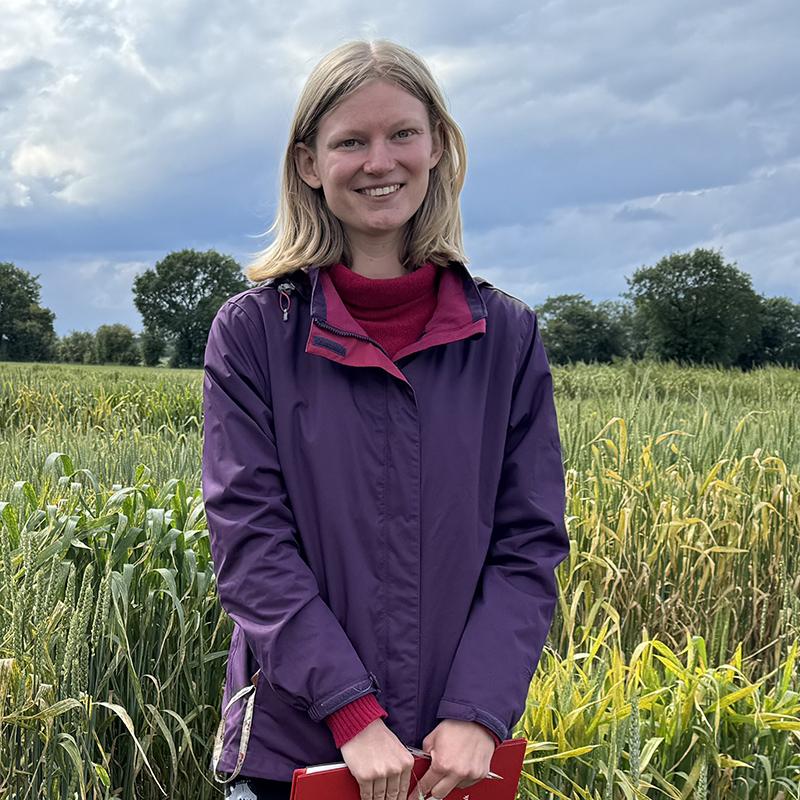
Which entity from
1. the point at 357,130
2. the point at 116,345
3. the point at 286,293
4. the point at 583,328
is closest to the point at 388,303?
the point at 286,293

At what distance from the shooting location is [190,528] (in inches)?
94.0

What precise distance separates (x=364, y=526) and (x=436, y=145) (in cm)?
72

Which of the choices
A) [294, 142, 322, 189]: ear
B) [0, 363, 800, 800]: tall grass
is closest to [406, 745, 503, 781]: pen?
[0, 363, 800, 800]: tall grass

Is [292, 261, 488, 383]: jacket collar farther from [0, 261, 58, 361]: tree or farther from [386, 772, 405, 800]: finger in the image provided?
[0, 261, 58, 361]: tree

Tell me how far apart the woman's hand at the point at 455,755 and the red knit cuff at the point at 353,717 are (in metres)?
0.10

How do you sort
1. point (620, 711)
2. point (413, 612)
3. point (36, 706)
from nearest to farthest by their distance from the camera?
point (413, 612), point (36, 706), point (620, 711)

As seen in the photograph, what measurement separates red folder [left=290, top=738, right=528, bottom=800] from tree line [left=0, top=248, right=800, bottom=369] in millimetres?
43592

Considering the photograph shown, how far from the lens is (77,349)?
2431 inches

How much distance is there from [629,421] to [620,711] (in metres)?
2.79

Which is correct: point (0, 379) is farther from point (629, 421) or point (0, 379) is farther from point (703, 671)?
point (703, 671)

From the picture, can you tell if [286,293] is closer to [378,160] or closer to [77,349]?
[378,160]

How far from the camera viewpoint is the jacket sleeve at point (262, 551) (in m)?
1.19

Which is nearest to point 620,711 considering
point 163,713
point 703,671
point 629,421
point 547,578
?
point 703,671

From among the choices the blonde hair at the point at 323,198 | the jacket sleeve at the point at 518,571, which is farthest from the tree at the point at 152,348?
the jacket sleeve at the point at 518,571
